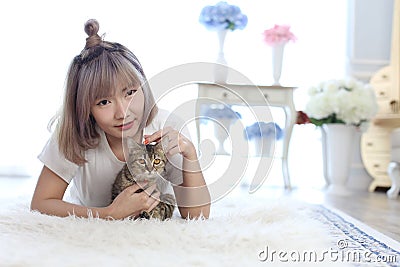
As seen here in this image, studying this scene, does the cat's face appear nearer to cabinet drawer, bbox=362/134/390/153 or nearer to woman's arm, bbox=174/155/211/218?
woman's arm, bbox=174/155/211/218

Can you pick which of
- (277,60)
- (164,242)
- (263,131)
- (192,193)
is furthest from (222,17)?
(164,242)

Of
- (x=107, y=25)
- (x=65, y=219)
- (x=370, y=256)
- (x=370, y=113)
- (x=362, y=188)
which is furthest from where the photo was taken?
(x=362, y=188)

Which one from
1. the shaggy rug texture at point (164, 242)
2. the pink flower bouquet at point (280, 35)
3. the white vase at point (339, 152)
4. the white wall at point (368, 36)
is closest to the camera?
the shaggy rug texture at point (164, 242)

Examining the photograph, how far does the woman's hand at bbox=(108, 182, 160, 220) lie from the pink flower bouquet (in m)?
2.11

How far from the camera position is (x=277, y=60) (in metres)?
3.22

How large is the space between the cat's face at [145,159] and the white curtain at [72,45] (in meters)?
2.04

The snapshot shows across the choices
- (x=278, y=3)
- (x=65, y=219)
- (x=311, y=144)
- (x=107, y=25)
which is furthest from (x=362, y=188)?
(x=65, y=219)

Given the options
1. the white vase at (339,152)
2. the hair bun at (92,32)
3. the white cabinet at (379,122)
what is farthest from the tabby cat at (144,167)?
the white cabinet at (379,122)

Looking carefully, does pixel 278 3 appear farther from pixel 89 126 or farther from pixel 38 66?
pixel 89 126

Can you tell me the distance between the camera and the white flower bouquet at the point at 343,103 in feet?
9.50

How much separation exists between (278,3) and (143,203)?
2.58 m

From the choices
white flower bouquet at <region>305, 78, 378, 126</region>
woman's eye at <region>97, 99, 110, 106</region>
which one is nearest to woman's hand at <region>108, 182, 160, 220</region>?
woman's eye at <region>97, 99, 110, 106</region>

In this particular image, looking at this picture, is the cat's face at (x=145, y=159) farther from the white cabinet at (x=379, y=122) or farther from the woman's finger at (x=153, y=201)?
the white cabinet at (x=379, y=122)

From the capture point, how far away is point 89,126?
1368 millimetres
